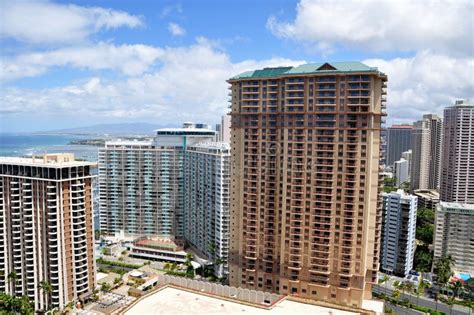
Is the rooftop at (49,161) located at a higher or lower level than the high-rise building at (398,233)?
higher

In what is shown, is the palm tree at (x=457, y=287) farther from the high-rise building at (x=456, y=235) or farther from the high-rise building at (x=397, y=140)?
the high-rise building at (x=397, y=140)

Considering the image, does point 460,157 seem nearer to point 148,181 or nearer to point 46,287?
point 148,181

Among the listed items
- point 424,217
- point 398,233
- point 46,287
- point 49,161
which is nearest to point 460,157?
point 424,217

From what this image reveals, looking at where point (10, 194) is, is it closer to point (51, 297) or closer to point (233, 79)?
point (51, 297)

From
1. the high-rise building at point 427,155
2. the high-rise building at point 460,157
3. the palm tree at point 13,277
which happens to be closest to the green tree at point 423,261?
the high-rise building at point 460,157

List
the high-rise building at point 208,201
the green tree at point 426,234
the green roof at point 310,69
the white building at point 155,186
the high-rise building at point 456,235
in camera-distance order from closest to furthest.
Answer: the green roof at point 310,69 → the high-rise building at point 208,201 → the high-rise building at point 456,235 → the white building at point 155,186 → the green tree at point 426,234

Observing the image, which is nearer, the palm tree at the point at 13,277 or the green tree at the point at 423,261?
the palm tree at the point at 13,277

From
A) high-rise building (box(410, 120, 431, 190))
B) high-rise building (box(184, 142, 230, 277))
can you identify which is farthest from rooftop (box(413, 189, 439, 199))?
high-rise building (box(184, 142, 230, 277))
